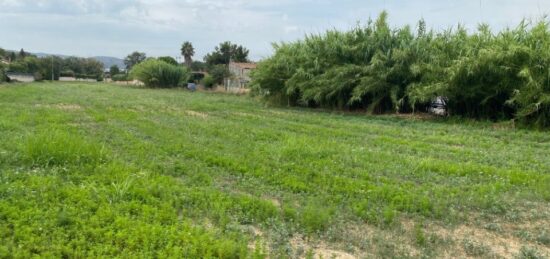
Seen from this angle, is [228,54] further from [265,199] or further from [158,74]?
[265,199]

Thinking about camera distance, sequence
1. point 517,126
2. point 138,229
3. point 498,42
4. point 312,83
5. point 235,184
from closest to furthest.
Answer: point 138,229, point 235,184, point 517,126, point 498,42, point 312,83

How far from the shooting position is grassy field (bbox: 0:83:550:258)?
3.10 meters

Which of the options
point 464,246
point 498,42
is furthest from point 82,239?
point 498,42

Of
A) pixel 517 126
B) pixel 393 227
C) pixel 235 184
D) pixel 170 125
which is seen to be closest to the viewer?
pixel 393 227

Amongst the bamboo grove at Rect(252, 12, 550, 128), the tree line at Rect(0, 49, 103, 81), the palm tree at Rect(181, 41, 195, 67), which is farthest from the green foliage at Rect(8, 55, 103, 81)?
the bamboo grove at Rect(252, 12, 550, 128)

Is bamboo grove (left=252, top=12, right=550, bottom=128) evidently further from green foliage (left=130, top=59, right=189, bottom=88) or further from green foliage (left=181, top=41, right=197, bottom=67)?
green foliage (left=181, top=41, right=197, bottom=67)

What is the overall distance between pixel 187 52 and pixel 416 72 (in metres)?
65.0

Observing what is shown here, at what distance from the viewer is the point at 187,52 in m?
73.7

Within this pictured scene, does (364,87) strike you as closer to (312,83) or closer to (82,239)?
(312,83)

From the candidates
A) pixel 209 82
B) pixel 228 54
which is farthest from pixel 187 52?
pixel 209 82

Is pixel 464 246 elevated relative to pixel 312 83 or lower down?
lower down

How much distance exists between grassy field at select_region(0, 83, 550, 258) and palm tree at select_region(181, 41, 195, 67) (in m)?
68.0

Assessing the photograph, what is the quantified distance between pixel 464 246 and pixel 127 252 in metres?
2.41

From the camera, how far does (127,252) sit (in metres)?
2.86
